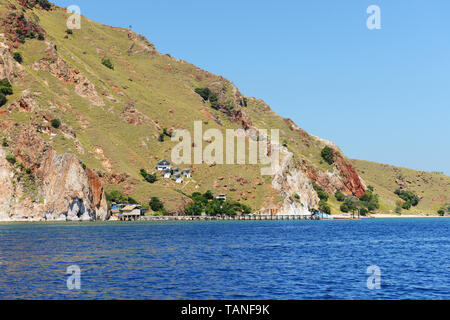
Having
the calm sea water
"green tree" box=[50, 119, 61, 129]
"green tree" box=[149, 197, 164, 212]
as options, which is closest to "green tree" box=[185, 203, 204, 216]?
"green tree" box=[149, 197, 164, 212]

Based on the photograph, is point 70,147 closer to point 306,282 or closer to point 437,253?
point 437,253

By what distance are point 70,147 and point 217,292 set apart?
14493cm

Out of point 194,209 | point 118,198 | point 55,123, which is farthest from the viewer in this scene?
point 194,209

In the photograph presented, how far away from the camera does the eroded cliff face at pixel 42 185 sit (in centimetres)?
14650

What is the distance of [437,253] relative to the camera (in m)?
72.6

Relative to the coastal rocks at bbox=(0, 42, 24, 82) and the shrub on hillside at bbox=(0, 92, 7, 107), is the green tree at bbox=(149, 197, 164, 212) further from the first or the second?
the coastal rocks at bbox=(0, 42, 24, 82)

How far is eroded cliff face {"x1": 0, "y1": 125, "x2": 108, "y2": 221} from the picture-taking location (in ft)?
481

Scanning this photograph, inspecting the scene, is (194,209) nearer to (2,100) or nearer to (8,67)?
(2,100)

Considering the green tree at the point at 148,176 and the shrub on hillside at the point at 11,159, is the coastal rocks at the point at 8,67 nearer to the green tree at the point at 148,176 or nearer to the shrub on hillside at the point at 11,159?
the shrub on hillside at the point at 11,159

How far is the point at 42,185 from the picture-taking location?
505 ft

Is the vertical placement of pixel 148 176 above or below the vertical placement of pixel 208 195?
above

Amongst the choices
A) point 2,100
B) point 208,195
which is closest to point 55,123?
point 2,100

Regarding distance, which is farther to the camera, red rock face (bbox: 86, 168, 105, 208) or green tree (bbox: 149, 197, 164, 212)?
green tree (bbox: 149, 197, 164, 212)

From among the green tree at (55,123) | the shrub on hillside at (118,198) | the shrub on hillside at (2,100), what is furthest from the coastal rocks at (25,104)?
the shrub on hillside at (118,198)
